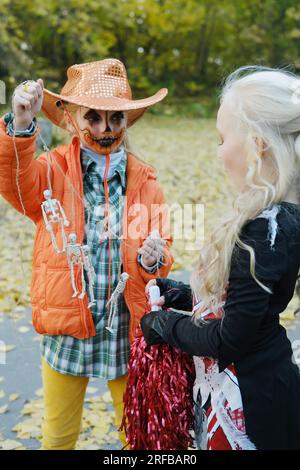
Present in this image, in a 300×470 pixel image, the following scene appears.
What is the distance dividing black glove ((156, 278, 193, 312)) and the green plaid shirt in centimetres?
28

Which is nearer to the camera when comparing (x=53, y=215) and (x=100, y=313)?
(x=53, y=215)

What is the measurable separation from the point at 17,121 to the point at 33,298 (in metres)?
0.70

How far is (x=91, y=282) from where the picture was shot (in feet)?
6.50

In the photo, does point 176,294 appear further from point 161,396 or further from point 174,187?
point 174,187

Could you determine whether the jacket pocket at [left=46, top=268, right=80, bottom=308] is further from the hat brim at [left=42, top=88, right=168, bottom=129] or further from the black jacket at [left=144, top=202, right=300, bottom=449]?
the hat brim at [left=42, top=88, right=168, bottom=129]

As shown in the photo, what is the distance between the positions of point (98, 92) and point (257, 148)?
0.78 m

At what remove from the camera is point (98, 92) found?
→ 2068mm

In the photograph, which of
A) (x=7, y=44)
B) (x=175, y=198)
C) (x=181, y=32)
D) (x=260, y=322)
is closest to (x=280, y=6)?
(x=181, y=32)

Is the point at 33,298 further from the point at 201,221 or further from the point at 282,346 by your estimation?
the point at 201,221

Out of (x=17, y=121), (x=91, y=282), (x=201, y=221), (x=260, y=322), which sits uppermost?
(x=17, y=121)

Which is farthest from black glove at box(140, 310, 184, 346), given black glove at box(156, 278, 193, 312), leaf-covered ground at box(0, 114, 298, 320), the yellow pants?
leaf-covered ground at box(0, 114, 298, 320)

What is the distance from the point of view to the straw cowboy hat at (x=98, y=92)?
203cm

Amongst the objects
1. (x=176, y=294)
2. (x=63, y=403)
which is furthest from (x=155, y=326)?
(x=63, y=403)

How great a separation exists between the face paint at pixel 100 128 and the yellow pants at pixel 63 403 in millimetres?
886
